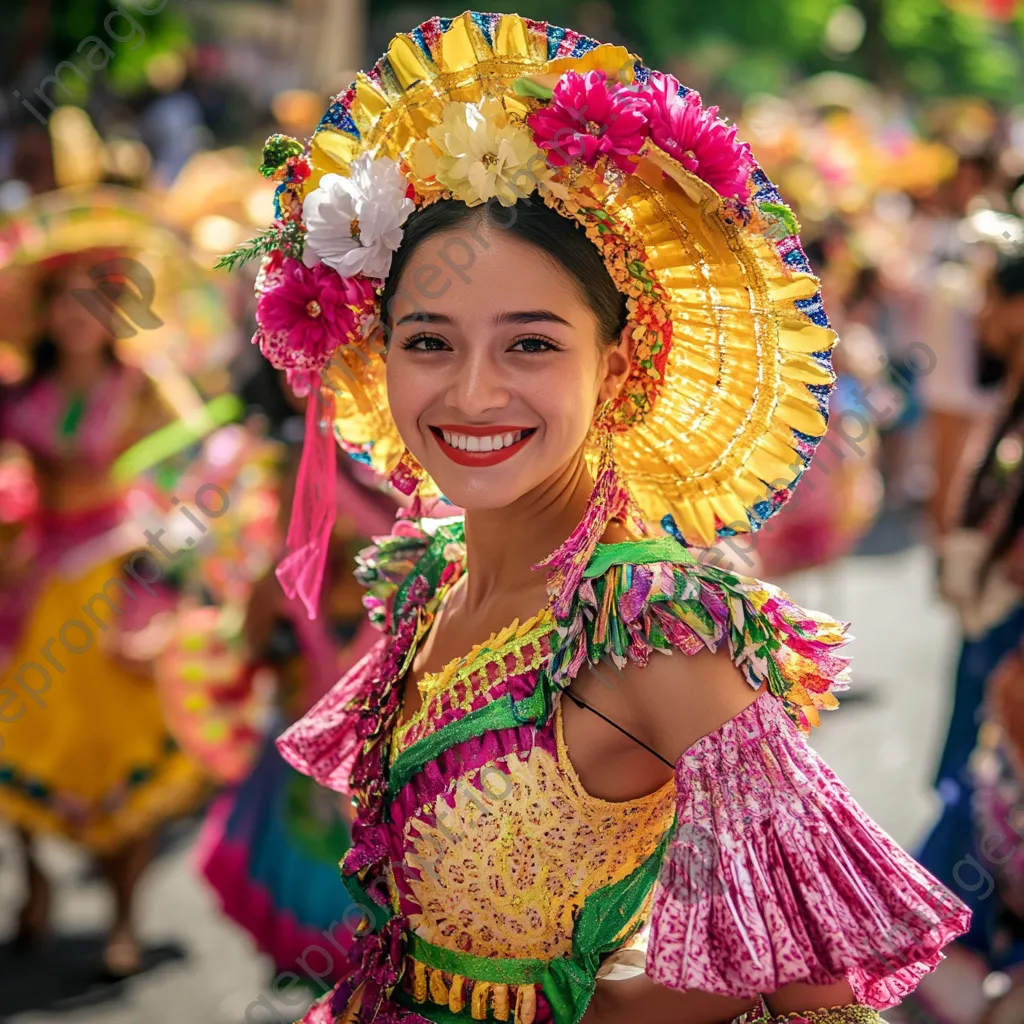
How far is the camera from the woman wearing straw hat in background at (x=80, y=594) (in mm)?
4801

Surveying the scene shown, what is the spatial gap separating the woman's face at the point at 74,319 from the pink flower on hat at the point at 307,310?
9.57 ft

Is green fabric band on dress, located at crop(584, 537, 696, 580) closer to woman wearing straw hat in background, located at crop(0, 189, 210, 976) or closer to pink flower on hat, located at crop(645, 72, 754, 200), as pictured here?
pink flower on hat, located at crop(645, 72, 754, 200)

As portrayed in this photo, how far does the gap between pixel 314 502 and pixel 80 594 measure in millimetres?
2837

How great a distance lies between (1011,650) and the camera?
12.8 ft

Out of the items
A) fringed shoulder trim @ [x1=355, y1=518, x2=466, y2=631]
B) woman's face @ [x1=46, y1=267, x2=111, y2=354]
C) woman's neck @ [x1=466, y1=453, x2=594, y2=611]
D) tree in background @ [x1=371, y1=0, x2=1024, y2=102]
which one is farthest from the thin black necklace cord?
tree in background @ [x1=371, y1=0, x2=1024, y2=102]

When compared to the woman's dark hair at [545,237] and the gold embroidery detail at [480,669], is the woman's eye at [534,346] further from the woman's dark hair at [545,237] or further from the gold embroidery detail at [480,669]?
the gold embroidery detail at [480,669]

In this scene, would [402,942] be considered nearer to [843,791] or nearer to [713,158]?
[843,791]

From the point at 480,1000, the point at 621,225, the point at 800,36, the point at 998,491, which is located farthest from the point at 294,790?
the point at 800,36

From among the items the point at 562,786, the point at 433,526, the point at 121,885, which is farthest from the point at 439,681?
the point at 121,885

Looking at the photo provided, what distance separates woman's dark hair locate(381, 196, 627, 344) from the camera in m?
1.92

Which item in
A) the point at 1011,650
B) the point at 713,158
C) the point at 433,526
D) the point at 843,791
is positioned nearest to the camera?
the point at 843,791

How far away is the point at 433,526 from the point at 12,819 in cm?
295

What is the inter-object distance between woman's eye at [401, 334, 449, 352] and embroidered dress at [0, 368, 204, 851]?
312 cm

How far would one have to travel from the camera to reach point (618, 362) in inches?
81.4
